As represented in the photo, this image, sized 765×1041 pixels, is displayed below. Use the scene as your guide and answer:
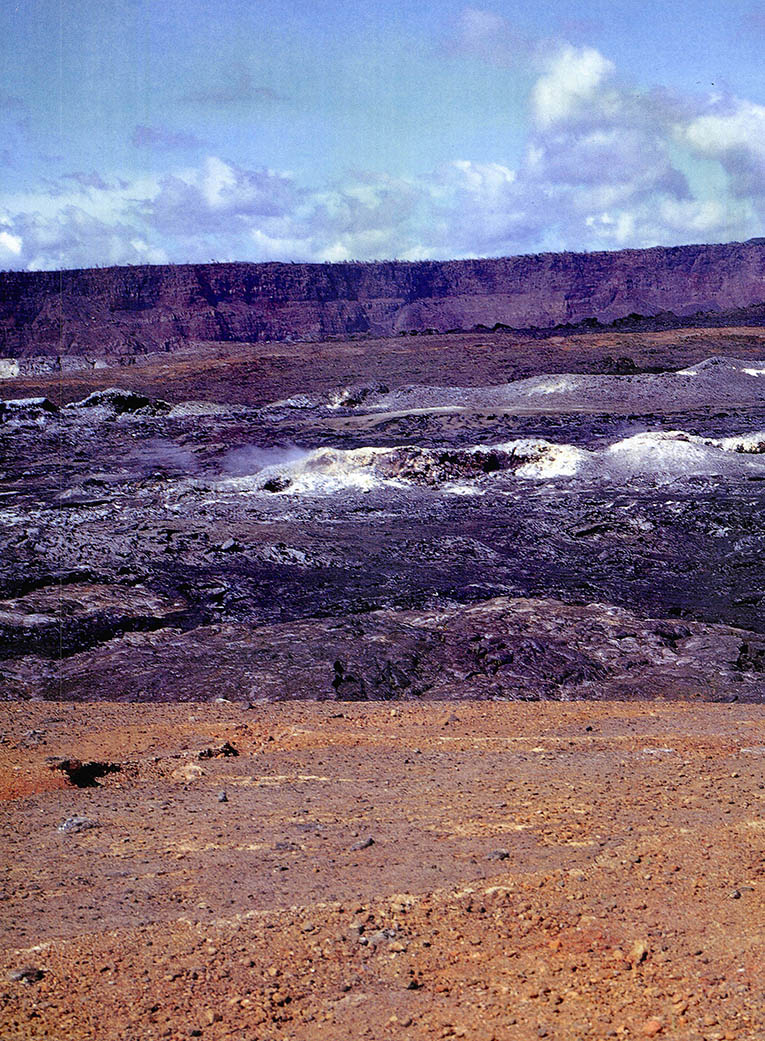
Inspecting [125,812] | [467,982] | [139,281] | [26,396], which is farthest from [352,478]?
[139,281]

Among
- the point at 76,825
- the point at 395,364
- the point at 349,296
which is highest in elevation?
the point at 349,296

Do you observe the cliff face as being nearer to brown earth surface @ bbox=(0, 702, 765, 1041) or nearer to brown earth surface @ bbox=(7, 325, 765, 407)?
brown earth surface @ bbox=(7, 325, 765, 407)

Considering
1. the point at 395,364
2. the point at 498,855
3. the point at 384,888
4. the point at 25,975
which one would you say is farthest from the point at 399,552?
the point at 395,364

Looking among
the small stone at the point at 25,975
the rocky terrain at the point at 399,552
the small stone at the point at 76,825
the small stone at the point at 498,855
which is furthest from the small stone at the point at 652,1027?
the rocky terrain at the point at 399,552

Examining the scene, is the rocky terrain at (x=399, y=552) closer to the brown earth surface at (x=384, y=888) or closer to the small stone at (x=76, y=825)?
the brown earth surface at (x=384, y=888)

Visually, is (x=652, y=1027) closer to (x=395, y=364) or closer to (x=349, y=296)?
(x=395, y=364)

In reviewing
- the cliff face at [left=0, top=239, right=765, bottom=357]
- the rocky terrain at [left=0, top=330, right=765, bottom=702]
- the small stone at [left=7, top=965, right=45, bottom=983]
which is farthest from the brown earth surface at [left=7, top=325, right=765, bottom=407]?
the small stone at [left=7, top=965, right=45, bottom=983]

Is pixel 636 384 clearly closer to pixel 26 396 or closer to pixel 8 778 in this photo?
pixel 26 396
